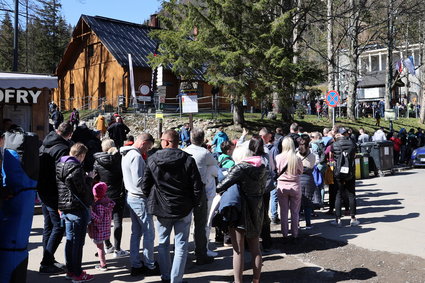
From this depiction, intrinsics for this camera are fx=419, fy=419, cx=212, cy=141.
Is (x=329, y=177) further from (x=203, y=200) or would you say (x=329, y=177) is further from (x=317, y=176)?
(x=203, y=200)

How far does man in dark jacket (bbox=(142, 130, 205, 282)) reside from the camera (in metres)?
5.15

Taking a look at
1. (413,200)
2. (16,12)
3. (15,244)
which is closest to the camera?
(15,244)

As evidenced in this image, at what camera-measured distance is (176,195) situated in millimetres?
5176

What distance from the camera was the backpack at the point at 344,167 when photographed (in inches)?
340

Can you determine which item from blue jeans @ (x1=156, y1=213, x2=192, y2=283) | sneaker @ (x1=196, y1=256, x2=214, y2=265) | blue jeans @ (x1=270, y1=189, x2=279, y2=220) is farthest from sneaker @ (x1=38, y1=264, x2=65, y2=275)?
blue jeans @ (x1=270, y1=189, x2=279, y2=220)

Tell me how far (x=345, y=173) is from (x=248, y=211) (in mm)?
4015

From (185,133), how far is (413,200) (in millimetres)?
8854

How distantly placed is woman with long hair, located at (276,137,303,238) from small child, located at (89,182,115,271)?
3070 millimetres

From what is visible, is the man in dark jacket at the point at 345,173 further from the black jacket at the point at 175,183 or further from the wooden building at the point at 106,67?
the wooden building at the point at 106,67

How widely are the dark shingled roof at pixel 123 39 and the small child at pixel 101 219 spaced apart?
26.6 meters

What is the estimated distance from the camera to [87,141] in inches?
391

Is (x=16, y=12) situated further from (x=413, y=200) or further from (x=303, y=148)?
(x=413, y=200)

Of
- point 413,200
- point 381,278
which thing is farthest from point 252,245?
point 413,200

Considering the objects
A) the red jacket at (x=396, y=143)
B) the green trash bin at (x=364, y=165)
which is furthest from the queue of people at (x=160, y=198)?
the red jacket at (x=396, y=143)
